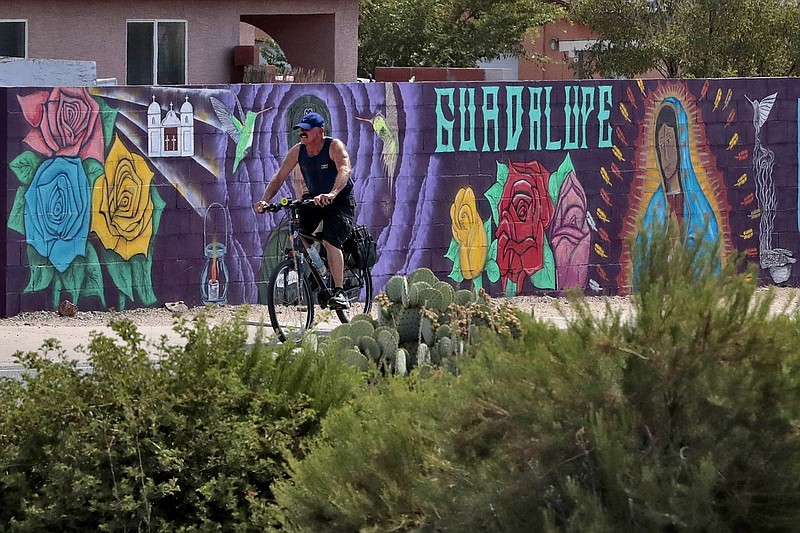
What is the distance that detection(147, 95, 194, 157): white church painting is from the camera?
12148mm

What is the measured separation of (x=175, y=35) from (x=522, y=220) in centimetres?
1105

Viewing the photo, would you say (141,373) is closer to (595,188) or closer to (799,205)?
(595,188)

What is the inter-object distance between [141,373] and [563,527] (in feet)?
7.20

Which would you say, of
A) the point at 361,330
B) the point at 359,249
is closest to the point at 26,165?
the point at 359,249

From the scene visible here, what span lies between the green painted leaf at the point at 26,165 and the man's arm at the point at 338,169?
282 centimetres

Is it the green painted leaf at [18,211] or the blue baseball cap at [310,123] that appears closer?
the blue baseball cap at [310,123]

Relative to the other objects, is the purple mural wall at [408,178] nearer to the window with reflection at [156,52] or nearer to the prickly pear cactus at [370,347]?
the prickly pear cactus at [370,347]

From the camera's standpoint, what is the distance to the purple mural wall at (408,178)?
39.0 ft

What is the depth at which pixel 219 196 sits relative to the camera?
12.5m

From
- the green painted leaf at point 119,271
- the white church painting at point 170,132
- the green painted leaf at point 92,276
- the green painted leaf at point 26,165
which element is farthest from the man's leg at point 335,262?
the green painted leaf at point 26,165

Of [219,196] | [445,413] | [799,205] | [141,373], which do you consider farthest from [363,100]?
[445,413]

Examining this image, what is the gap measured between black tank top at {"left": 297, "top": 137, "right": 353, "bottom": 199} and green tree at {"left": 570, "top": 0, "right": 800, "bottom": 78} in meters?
19.4

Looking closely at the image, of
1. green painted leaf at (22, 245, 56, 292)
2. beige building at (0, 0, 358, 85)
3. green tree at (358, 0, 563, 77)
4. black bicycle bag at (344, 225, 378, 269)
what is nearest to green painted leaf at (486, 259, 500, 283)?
black bicycle bag at (344, 225, 378, 269)

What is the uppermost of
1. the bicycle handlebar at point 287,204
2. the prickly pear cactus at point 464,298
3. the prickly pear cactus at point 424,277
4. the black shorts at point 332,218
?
the bicycle handlebar at point 287,204
